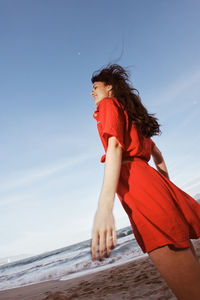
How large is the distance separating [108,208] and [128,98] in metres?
0.71

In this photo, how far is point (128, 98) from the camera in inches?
51.9

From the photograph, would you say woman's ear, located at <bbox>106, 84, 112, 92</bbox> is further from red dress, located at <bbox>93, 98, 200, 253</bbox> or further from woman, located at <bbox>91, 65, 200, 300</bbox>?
red dress, located at <bbox>93, 98, 200, 253</bbox>

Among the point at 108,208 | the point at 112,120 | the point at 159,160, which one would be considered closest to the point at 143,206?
the point at 108,208

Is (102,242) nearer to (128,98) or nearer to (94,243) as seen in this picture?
(94,243)

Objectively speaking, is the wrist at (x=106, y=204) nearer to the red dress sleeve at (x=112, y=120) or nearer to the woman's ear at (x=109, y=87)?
the red dress sleeve at (x=112, y=120)

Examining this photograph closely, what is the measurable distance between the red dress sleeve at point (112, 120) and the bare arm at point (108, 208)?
0.03 meters

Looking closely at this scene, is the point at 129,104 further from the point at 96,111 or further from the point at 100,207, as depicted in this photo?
the point at 100,207

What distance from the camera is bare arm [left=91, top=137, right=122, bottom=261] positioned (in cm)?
82

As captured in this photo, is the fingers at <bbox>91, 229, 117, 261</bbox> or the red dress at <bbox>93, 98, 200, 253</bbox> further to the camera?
the red dress at <bbox>93, 98, 200, 253</bbox>

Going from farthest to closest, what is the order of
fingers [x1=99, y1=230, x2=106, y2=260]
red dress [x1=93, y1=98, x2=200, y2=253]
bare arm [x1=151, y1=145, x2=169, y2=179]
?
bare arm [x1=151, y1=145, x2=169, y2=179] → red dress [x1=93, y1=98, x2=200, y2=253] → fingers [x1=99, y1=230, x2=106, y2=260]

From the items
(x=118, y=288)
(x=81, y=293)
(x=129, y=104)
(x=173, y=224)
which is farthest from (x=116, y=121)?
(x=81, y=293)

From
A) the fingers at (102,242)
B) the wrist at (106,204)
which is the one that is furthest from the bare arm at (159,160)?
the fingers at (102,242)

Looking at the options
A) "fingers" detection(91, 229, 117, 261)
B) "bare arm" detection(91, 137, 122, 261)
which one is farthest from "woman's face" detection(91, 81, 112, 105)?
"fingers" detection(91, 229, 117, 261)

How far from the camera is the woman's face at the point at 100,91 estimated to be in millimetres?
1396
